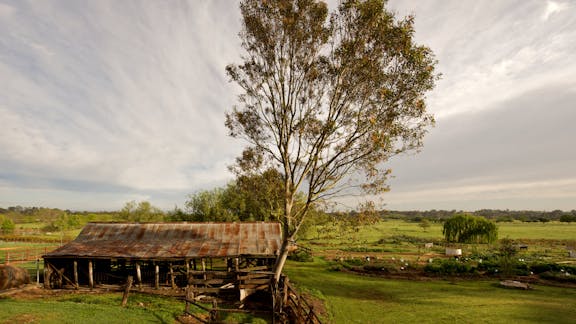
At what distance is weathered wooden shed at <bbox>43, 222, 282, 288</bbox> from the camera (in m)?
22.4

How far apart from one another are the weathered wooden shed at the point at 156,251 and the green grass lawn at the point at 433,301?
533 cm

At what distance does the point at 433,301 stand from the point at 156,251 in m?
19.9

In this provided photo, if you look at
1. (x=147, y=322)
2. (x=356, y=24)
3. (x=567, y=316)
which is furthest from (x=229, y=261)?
(x=567, y=316)

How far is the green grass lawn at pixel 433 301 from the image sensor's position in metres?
18.7

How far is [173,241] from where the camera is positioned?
2470 centimetres

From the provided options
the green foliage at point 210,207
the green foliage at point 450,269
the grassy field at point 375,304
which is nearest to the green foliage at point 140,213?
the green foliage at point 210,207

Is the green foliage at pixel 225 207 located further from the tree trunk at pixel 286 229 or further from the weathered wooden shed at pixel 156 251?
the tree trunk at pixel 286 229

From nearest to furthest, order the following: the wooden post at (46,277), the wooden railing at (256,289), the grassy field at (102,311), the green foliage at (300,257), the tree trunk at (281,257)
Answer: the grassy field at (102,311) → the wooden railing at (256,289) → the tree trunk at (281,257) → the wooden post at (46,277) → the green foliage at (300,257)

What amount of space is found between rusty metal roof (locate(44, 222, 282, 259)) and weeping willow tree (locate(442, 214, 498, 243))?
51.5 meters

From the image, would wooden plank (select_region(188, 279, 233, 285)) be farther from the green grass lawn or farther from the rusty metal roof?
the green grass lawn

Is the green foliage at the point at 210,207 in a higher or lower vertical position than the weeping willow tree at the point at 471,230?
higher

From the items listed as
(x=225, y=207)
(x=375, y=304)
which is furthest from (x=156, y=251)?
(x=225, y=207)

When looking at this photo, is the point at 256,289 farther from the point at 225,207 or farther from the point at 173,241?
the point at 225,207

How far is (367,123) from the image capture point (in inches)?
672
